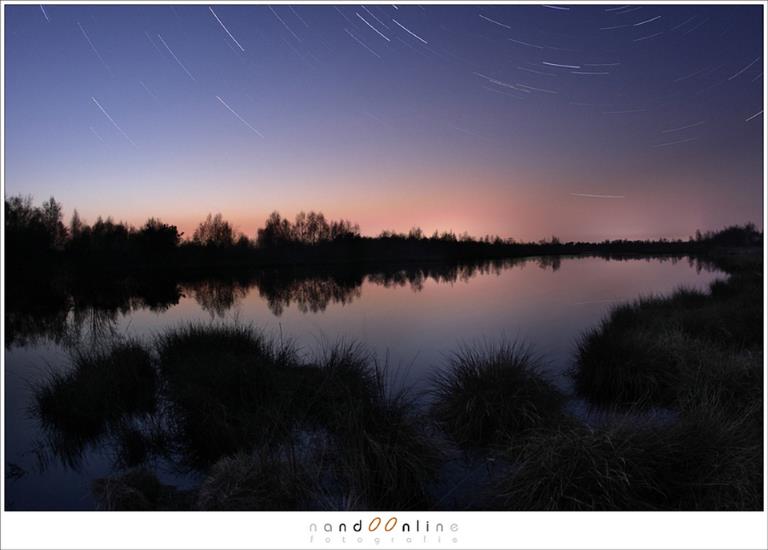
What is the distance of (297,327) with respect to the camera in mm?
9969

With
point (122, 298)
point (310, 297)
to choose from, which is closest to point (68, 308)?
point (122, 298)

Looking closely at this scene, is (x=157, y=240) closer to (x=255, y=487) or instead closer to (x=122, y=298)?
(x=122, y=298)

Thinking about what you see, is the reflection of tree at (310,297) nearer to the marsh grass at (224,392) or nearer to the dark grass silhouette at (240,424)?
the marsh grass at (224,392)

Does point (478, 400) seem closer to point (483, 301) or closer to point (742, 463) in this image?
point (742, 463)

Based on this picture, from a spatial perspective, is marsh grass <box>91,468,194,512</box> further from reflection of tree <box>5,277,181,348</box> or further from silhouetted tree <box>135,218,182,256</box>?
silhouetted tree <box>135,218,182,256</box>

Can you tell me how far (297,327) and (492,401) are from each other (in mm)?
5761

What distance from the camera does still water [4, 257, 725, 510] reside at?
4.53 metres

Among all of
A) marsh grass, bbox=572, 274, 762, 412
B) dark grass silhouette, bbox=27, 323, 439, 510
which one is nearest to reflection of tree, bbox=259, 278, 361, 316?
dark grass silhouette, bbox=27, 323, 439, 510

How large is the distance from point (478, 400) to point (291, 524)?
308cm

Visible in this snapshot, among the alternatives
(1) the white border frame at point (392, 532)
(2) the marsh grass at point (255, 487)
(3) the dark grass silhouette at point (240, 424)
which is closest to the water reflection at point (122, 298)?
(3) the dark grass silhouette at point (240, 424)

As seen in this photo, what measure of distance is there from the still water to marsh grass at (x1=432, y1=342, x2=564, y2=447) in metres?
0.88

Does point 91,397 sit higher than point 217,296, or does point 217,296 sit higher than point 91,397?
point 91,397

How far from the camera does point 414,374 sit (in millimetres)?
6512

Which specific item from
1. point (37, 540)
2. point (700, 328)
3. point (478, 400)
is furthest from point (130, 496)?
point (700, 328)
